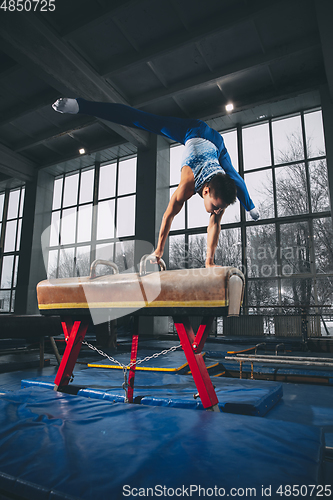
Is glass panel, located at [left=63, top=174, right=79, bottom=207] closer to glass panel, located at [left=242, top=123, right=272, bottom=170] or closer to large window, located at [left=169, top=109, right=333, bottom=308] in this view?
large window, located at [left=169, top=109, right=333, bottom=308]

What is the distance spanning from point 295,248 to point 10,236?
10587mm

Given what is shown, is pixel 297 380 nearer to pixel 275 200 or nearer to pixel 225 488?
pixel 225 488

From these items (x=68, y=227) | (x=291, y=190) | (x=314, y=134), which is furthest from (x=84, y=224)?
(x=314, y=134)

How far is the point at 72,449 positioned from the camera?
122cm

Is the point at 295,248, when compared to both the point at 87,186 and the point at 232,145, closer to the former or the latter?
the point at 232,145

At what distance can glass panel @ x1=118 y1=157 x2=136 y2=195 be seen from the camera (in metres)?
10.1

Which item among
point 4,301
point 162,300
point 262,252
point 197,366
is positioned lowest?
point 197,366

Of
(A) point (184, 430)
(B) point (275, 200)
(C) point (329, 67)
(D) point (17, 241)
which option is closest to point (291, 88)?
(C) point (329, 67)

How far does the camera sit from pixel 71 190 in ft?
37.5

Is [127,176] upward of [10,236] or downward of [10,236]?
upward

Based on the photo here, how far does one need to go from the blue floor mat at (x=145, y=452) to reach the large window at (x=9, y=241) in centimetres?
1132

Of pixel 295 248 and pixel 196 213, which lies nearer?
pixel 295 248

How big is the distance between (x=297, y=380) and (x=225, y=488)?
364 centimetres

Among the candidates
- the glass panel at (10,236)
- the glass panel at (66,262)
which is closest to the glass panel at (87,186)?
the glass panel at (66,262)
